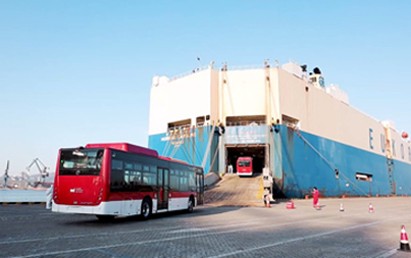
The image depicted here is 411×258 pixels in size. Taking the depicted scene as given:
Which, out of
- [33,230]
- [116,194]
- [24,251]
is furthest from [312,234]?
[33,230]

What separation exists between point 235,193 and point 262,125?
38.5 feet

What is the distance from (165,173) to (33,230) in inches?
275

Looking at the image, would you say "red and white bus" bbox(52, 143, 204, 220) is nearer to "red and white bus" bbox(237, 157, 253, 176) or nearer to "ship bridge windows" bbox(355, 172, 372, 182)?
"red and white bus" bbox(237, 157, 253, 176)

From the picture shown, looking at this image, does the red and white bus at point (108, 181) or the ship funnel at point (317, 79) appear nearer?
the red and white bus at point (108, 181)

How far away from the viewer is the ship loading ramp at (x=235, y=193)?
25978mm

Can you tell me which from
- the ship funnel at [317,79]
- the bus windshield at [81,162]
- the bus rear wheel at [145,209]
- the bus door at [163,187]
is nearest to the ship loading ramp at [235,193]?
the bus door at [163,187]

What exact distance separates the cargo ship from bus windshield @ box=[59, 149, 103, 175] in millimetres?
23685

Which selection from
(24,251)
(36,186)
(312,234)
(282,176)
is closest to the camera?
(24,251)

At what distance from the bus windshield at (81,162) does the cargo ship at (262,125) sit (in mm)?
23685

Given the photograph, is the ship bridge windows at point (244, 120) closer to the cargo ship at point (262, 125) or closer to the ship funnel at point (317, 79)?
the cargo ship at point (262, 125)

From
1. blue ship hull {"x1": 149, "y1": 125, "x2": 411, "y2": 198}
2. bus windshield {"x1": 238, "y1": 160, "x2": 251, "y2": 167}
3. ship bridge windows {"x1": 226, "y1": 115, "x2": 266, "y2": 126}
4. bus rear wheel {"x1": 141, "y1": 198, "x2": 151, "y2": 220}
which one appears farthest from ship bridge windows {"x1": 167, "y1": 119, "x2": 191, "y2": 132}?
bus rear wheel {"x1": 141, "y1": 198, "x2": 151, "y2": 220}

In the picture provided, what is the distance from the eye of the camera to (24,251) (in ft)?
24.0

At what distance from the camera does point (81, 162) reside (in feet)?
42.3

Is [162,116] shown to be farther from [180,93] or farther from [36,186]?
[36,186]
